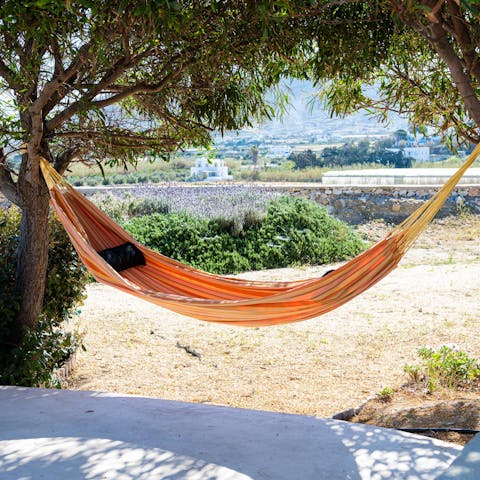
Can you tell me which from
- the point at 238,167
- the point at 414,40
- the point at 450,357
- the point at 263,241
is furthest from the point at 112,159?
the point at 238,167

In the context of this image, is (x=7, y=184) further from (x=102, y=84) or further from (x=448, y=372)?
(x=448, y=372)

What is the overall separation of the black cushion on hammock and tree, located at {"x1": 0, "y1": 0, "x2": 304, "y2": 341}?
37cm

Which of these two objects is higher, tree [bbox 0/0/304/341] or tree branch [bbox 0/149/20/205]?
tree [bbox 0/0/304/341]

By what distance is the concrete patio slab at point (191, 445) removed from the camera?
6.31 feet

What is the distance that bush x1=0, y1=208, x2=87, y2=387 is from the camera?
2953 mm

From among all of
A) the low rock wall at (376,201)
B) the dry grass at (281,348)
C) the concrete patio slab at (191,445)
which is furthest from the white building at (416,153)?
the concrete patio slab at (191,445)

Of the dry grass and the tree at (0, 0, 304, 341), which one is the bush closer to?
the tree at (0, 0, 304, 341)

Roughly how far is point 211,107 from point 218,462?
6.48ft

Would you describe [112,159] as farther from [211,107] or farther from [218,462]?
[218,462]

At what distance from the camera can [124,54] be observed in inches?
111

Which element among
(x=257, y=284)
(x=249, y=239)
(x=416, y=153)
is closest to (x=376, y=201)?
(x=249, y=239)

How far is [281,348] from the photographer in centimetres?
402

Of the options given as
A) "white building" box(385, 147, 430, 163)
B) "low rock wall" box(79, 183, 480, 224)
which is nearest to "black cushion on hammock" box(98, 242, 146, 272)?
"low rock wall" box(79, 183, 480, 224)

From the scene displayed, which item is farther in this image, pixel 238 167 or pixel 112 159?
pixel 238 167
